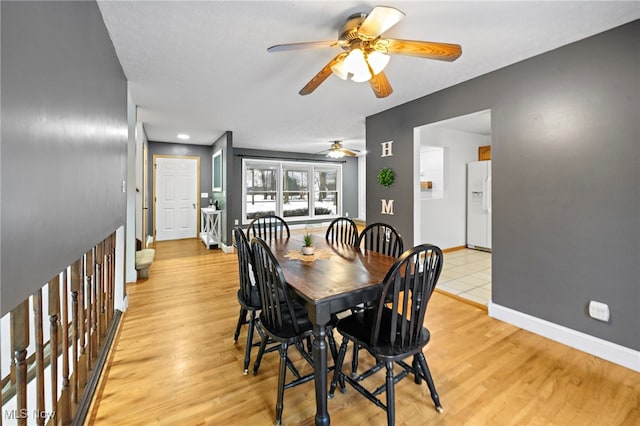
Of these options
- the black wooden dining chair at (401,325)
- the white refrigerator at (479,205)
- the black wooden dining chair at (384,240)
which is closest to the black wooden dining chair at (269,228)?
the black wooden dining chair at (384,240)

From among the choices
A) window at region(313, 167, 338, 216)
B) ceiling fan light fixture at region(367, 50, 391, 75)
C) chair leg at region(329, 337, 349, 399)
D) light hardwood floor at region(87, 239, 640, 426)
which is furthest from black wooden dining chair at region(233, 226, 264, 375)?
window at region(313, 167, 338, 216)

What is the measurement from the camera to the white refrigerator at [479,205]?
5.21 meters

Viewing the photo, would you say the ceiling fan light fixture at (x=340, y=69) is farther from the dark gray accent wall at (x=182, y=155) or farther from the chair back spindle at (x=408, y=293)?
the dark gray accent wall at (x=182, y=155)

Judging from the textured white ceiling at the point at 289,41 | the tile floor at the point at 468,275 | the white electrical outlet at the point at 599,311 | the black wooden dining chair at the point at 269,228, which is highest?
the textured white ceiling at the point at 289,41

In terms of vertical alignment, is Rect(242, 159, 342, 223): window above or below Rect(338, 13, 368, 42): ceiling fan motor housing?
below

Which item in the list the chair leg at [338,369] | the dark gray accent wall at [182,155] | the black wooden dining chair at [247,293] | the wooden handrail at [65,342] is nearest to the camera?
the wooden handrail at [65,342]

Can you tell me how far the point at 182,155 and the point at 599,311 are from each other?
730 centimetres

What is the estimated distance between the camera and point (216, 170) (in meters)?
6.34

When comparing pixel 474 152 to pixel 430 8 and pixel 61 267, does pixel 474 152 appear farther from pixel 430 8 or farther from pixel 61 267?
pixel 61 267

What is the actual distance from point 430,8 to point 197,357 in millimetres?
2891

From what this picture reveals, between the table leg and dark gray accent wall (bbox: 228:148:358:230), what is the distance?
14.3 feet

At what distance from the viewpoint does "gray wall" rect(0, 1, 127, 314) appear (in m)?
0.82

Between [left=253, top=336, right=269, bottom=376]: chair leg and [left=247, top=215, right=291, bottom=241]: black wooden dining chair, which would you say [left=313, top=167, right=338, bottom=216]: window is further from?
[left=253, top=336, right=269, bottom=376]: chair leg

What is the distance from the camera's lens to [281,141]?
647 cm
